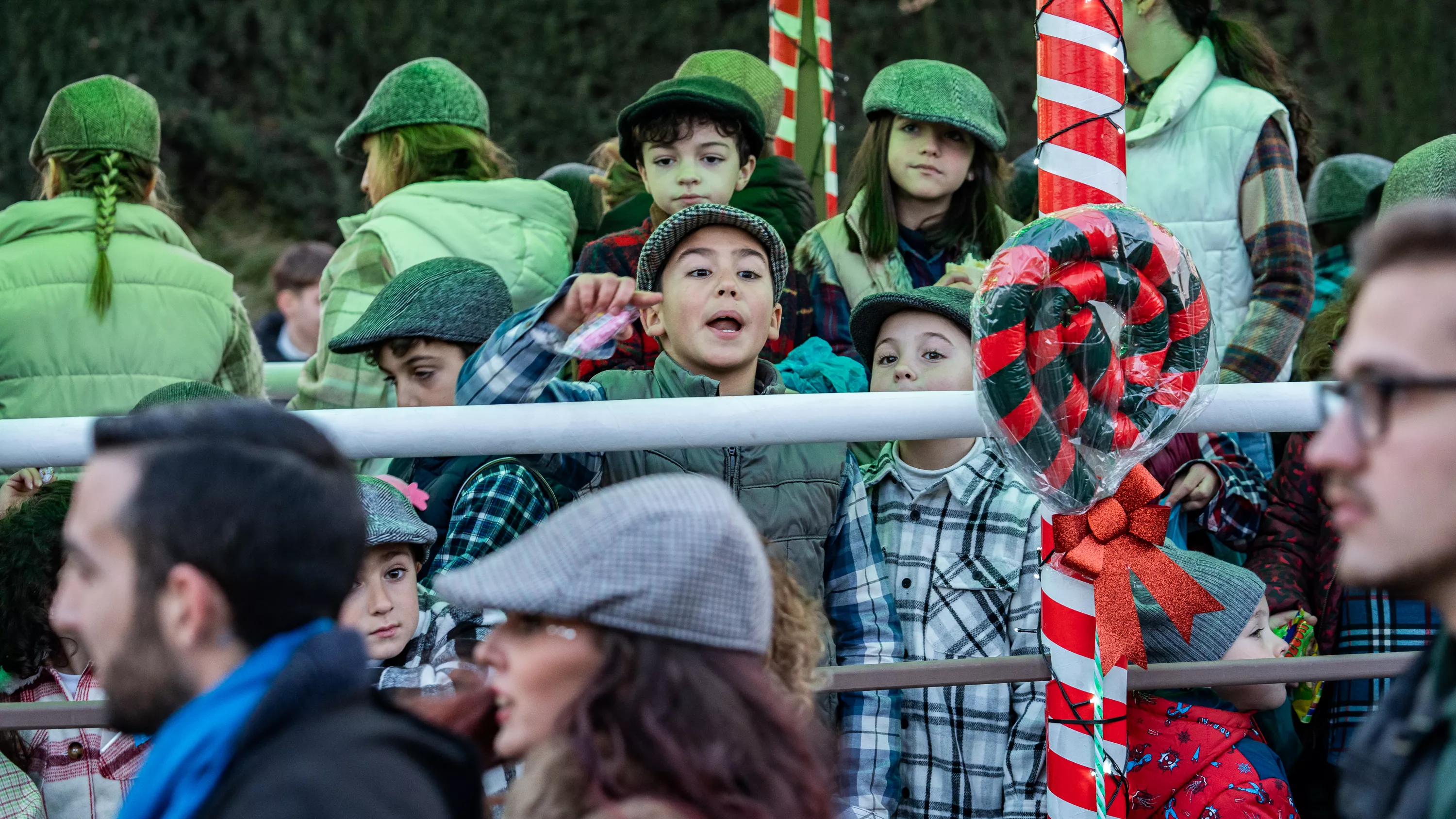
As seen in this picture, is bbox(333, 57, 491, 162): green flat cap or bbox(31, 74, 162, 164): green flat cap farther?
bbox(333, 57, 491, 162): green flat cap

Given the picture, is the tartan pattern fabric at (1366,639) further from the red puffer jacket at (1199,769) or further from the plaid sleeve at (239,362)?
the plaid sleeve at (239,362)

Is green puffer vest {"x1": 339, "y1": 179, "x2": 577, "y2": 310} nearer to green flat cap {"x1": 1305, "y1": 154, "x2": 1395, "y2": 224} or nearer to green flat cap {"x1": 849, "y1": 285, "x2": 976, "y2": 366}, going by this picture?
green flat cap {"x1": 849, "y1": 285, "x2": 976, "y2": 366}

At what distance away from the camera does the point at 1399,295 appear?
1375mm

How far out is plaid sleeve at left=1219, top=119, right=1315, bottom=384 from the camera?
350 centimetres

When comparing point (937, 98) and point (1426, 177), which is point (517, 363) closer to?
point (937, 98)

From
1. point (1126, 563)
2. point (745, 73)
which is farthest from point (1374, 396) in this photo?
point (745, 73)

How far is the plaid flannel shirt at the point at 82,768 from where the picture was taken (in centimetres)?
272

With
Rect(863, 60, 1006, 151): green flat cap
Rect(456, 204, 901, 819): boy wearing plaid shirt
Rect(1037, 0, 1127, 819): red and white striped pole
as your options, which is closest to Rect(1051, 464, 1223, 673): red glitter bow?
Rect(1037, 0, 1127, 819): red and white striped pole

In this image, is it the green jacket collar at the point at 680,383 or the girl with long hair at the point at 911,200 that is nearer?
the green jacket collar at the point at 680,383

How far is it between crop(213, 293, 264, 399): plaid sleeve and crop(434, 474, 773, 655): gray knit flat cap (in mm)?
2314

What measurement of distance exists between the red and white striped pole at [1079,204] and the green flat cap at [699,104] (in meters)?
1.15

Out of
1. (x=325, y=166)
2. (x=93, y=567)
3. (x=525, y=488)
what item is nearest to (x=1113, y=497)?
(x=525, y=488)

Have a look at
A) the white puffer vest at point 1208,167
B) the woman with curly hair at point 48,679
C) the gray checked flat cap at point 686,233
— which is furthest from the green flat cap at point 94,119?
the white puffer vest at point 1208,167

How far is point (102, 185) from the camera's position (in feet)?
11.9
